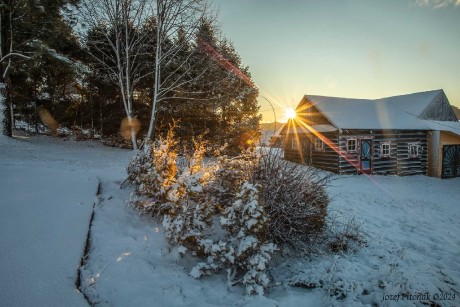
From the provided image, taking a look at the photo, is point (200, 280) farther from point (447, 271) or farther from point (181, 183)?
point (447, 271)

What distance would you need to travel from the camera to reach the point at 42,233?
378 cm

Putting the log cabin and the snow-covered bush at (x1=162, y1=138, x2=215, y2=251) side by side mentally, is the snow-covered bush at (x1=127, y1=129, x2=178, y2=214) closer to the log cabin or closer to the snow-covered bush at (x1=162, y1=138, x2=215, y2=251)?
the snow-covered bush at (x1=162, y1=138, x2=215, y2=251)

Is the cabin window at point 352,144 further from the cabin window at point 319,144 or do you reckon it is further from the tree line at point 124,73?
the tree line at point 124,73

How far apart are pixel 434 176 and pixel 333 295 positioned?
20.3 metres

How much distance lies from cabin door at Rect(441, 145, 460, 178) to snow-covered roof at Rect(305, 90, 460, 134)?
1.34 meters

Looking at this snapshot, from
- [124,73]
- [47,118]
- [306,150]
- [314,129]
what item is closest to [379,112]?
[314,129]

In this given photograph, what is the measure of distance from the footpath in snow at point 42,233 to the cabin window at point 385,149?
60.1ft

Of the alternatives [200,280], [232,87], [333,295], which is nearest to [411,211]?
[333,295]

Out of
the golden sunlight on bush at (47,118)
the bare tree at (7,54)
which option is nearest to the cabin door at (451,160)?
the bare tree at (7,54)

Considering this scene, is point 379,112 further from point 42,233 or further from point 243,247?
point 42,233

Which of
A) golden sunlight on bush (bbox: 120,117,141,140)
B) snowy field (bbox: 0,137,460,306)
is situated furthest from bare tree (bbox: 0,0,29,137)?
snowy field (bbox: 0,137,460,306)

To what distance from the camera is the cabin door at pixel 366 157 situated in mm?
17297

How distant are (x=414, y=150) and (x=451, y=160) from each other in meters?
2.79

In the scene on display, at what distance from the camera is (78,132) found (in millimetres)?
20375
